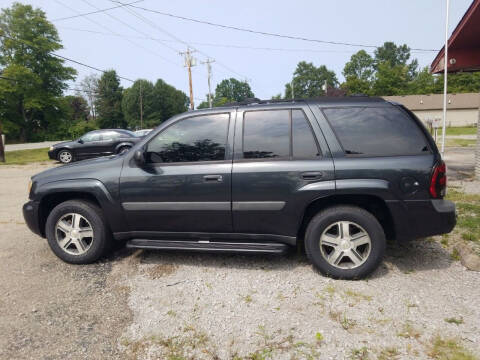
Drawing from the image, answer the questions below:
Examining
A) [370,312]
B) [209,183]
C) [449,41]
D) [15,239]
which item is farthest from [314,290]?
[449,41]

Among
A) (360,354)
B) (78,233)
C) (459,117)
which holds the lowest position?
(360,354)

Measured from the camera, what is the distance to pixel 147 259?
3852 mm

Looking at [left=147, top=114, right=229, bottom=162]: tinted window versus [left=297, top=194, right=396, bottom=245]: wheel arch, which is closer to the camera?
[left=297, top=194, right=396, bottom=245]: wheel arch

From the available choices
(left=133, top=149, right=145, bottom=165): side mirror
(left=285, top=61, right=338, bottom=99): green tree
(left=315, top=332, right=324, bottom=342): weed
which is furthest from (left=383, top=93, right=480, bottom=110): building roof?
(left=315, top=332, right=324, bottom=342): weed

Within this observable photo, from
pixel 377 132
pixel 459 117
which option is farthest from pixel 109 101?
pixel 377 132

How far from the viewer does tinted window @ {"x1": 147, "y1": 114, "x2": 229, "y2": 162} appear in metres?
3.42

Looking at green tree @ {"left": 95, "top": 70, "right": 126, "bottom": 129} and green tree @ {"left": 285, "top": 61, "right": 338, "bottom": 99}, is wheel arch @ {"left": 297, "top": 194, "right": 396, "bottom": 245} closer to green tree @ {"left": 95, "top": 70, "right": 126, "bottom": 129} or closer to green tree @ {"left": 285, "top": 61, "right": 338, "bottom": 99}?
green tree @ {"left": 95, "top": 70, "right": 126, "bottom": 129}

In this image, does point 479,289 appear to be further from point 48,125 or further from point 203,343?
point 48,125

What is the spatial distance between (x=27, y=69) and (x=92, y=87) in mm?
38564

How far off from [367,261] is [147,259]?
2.49 m

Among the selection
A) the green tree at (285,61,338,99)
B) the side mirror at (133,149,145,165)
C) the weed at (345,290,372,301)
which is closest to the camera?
the weed at (345,290,372,301)

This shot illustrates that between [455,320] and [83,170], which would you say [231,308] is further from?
[83,170]

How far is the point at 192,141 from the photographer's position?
348 cm

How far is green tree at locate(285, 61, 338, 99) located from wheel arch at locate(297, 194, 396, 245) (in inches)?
3541
